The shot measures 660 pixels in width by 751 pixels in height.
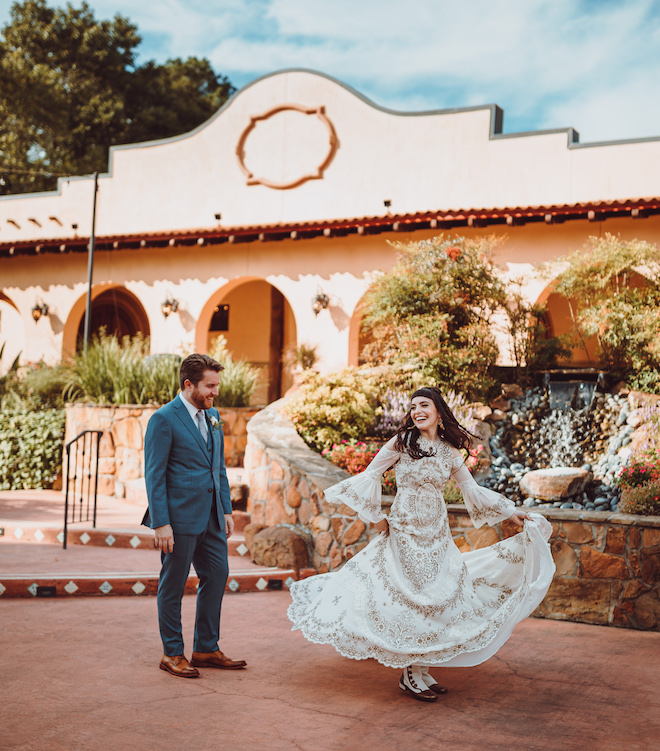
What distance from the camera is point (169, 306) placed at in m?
15.9

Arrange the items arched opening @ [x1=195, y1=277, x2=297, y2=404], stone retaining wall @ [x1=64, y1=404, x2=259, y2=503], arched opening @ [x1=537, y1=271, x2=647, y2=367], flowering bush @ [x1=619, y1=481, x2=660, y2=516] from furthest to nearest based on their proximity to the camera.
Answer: arched opening @ [x1=195, y1=277, x2=297, y2=404]
arched opening @ [x1=537, y1=271, x2=647, y2=367]
stone retaining wall @ [x1=64, y1=404, x2=259, y2=503]
flowering bush @ [x1=619, y1=481, x2=660, y2=516]

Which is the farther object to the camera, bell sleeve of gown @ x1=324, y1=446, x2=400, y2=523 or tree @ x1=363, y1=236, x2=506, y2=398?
tree @ x1=363, y1=236, x2=506, y2=398

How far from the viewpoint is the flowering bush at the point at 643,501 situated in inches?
256

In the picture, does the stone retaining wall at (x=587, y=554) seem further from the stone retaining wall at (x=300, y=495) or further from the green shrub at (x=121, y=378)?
the green shrub at (x=121, y=378)

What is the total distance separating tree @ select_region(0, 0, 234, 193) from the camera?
83.4 feet

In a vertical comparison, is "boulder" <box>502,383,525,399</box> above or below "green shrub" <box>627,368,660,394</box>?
below

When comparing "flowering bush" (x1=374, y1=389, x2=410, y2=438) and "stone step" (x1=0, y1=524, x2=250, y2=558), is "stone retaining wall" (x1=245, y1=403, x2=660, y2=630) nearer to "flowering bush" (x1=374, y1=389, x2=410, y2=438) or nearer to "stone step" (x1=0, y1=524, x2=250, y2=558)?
"stone step" (x1=0, y1=524, x2=250, y2=558)

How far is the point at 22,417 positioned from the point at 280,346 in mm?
7738

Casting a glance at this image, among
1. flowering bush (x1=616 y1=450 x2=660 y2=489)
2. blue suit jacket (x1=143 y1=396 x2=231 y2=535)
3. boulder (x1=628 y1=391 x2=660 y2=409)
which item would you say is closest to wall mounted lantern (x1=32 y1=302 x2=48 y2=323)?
boulder (x1=628 y1=391 x2=660 y2=409)

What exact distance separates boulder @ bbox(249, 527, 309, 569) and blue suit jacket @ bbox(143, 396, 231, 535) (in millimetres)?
2541

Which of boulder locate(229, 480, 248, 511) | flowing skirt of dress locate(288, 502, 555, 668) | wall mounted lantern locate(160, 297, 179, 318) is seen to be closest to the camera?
flowing skirt of dress locate(288, 502, 555, 668)

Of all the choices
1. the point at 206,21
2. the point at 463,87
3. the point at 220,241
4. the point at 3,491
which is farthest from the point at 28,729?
the point at 206,21

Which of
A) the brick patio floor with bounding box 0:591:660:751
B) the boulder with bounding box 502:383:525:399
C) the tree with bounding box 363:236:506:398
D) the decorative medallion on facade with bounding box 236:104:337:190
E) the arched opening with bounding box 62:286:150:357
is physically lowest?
the brick patio floor with bounding box 0:591:660:751

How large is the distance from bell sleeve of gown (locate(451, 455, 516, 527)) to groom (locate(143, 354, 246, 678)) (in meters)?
1.41
